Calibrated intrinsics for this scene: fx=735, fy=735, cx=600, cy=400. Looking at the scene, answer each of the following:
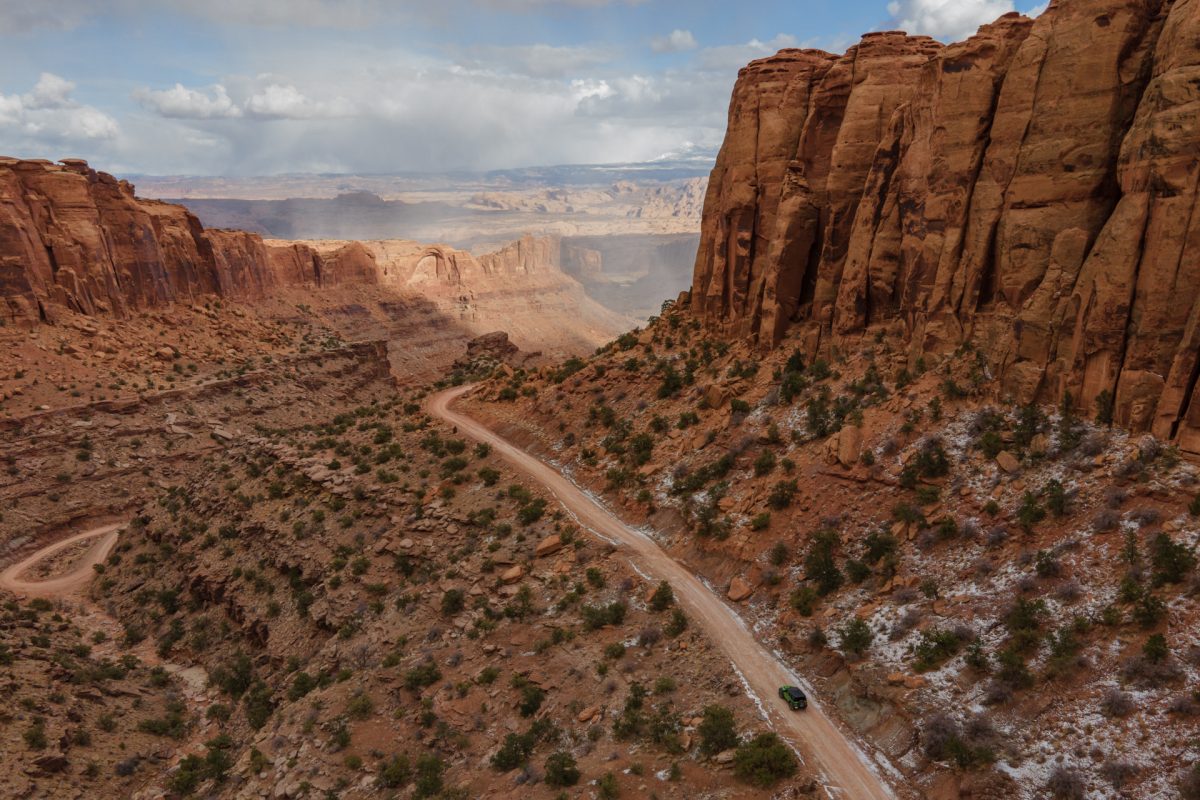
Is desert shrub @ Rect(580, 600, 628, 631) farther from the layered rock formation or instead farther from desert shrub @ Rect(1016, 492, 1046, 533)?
the layered rock formation

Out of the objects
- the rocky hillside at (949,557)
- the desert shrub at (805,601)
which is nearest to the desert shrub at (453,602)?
the rocky hillside at (949,557)

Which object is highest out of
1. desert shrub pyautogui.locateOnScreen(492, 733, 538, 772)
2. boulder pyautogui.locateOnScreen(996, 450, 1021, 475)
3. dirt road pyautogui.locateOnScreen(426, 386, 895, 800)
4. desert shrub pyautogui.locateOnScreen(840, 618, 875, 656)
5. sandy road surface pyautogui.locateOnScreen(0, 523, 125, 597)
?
boulder pyautogui.locateOnScreen(996, 450, 1021, 475)

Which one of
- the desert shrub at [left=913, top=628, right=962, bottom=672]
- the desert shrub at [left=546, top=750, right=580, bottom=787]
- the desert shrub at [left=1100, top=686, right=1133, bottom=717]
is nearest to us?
the desert shrub at [left=1100, top=686, right=1133, bottom=717]

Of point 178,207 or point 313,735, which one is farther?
point 178,207

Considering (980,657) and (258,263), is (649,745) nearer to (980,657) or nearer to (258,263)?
(980,657)

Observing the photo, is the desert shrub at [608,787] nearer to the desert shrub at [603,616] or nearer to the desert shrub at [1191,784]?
the desert shrub at [603,616]

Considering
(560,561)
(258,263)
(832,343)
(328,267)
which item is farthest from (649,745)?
(328,267)

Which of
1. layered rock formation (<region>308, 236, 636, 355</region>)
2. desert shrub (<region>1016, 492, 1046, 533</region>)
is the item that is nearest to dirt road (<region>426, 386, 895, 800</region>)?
desert shrub (<region>1016, 492, 1046, 533</region>)
